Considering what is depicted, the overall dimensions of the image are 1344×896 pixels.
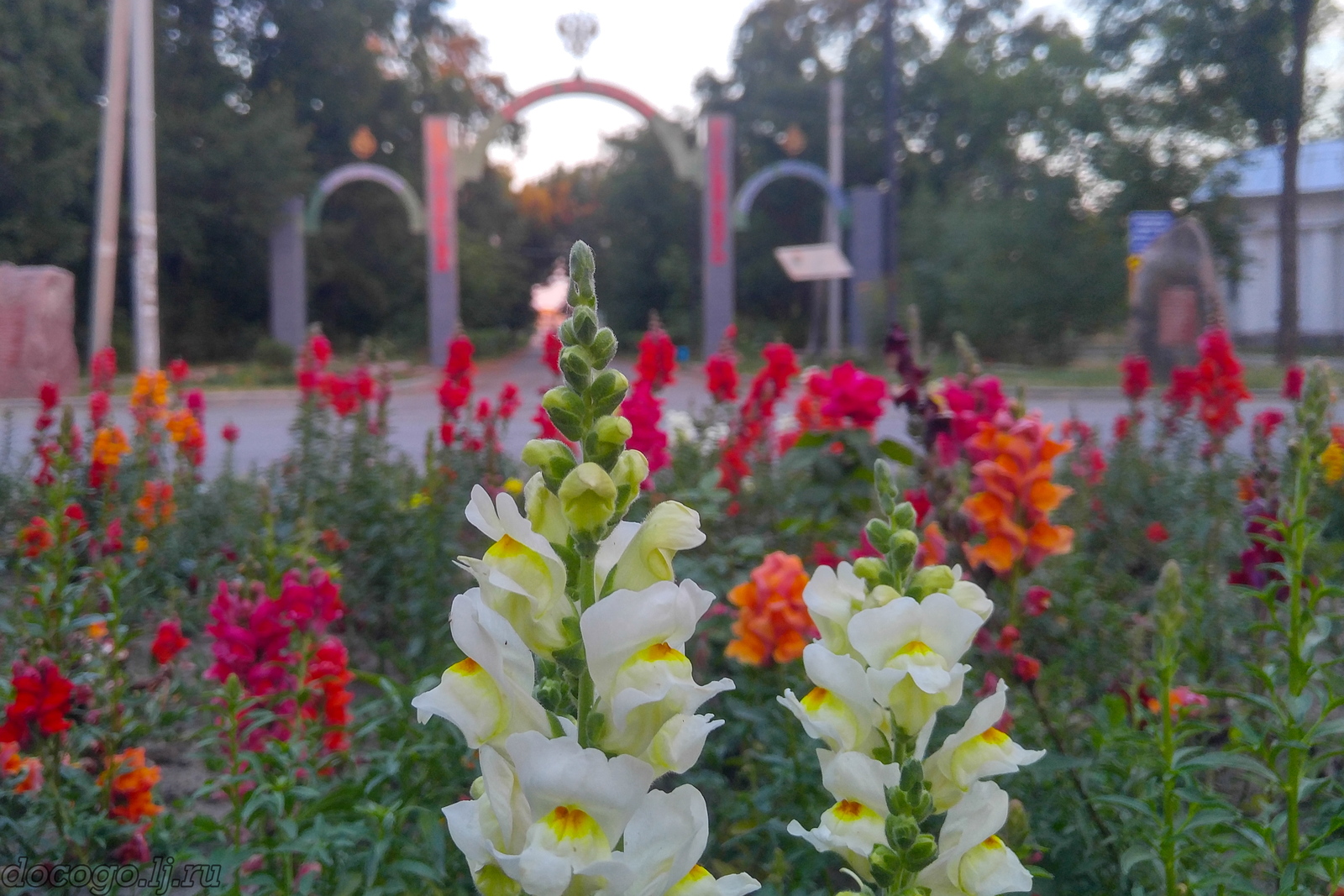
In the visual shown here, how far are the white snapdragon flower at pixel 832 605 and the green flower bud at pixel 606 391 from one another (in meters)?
0.35

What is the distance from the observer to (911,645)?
113 cm

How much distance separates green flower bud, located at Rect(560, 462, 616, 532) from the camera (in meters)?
0.90

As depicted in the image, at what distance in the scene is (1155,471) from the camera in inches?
235

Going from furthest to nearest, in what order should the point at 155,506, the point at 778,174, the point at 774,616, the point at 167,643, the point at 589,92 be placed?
the point at 778,174, the point at 589,92, the point at 155,506, the point at 167,643, the point at 774,616

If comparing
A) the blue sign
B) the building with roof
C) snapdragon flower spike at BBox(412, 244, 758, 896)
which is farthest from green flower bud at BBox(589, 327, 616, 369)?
the building with roof

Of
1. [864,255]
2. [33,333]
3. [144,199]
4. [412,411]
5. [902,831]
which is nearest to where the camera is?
[902,831]

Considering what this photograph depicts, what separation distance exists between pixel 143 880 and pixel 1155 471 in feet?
17.3

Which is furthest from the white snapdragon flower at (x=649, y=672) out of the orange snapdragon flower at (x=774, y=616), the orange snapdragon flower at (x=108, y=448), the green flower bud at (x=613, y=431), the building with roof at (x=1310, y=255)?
the building with roof at (x=1310, y=255)

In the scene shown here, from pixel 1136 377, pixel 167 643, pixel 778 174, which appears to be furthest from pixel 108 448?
pixel 778 174

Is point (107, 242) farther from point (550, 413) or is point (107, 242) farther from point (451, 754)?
point (550, 413)

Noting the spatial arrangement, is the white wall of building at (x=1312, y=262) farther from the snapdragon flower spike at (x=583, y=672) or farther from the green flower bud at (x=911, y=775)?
the snapdragon flower spike at (x=583, y=672)

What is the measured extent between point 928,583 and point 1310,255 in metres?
34.4

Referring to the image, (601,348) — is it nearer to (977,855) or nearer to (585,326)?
(585,326)

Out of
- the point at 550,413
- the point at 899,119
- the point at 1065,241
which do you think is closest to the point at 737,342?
the point at 1065,241
